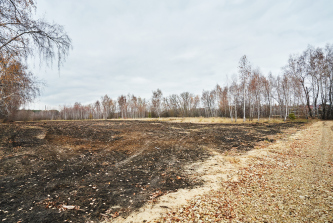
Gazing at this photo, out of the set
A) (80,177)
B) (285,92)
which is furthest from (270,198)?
(285,92)

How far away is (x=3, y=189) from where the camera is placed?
5.42 meters

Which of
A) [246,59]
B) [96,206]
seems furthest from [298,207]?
[246,59]

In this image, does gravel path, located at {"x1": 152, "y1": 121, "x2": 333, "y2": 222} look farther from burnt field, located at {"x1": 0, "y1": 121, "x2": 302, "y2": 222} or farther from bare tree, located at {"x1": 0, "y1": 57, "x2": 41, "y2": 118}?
bare tree, located at {"x1": 0, "y1": 57, "x2": 41, "y2": 118}

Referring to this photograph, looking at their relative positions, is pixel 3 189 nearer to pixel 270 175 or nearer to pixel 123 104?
pixel 270 175

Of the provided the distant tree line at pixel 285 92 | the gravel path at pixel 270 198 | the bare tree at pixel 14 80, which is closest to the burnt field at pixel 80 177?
the gravel path at pixel 270 198

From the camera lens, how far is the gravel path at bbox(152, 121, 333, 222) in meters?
3.94

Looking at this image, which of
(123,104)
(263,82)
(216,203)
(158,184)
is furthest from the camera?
(123,104)

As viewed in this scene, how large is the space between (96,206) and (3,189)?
3.89 metres

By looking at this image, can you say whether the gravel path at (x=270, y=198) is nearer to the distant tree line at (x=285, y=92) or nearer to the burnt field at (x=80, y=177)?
the burnt field at (x=80, y=177)

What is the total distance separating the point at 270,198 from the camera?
4777 millimetres

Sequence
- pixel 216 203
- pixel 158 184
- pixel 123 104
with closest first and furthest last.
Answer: pixel 216 203 → pixel 158 184 → pixel 123 104

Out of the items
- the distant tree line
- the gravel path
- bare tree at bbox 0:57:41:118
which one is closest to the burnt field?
the gravel path

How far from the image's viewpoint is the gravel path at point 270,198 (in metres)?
3.94

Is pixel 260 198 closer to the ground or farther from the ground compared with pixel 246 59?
closer to the ground
